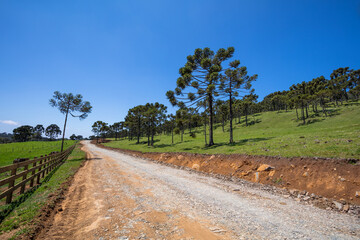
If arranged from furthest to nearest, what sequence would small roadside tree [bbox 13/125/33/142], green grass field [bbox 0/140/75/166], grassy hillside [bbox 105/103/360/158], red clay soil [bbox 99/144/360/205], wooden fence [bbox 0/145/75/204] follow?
small roadside tree [bbox 13/125/33/142] < green grass field [bbox 0/140/75/166] < grassy hillside [bbox 105/103/360/158] < red clay soil [bbox 99/144/360/205] < wooden fence [bbox 0/145/75/204]

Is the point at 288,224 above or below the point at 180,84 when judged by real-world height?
below

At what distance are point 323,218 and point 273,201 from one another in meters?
1.73

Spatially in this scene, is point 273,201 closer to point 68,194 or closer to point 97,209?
point 97,209

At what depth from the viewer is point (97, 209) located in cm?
579

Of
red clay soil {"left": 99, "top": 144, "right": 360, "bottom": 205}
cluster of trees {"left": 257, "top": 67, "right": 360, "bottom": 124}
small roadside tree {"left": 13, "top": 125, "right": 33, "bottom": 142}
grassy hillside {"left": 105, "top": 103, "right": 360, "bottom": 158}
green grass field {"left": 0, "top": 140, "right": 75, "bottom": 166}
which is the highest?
cluster of trees {"left": 257, "top": 67, "right": 360, "bottom": 124}

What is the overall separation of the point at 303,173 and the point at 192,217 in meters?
7.50

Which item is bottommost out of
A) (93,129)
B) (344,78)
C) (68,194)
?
(68,194)

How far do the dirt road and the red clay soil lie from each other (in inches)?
68.8

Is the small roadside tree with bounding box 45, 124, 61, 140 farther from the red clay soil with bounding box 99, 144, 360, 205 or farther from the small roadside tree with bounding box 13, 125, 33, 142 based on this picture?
the red clay soil with bounding box 99, 144, 360, 205

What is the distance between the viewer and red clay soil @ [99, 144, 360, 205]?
691 centimetres

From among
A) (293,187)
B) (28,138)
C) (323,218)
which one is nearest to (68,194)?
Answer: (323,218)

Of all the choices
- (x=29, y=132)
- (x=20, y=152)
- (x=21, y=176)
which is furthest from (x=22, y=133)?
(x=21, y=176)

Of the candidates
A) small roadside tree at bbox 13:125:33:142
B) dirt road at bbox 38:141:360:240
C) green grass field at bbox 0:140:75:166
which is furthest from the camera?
small roadside tree at bbox 13:125:33:142

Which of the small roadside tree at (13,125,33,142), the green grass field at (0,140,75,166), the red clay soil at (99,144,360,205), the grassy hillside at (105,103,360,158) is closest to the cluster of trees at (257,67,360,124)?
the grassy hillside at (105,103,360,158)
